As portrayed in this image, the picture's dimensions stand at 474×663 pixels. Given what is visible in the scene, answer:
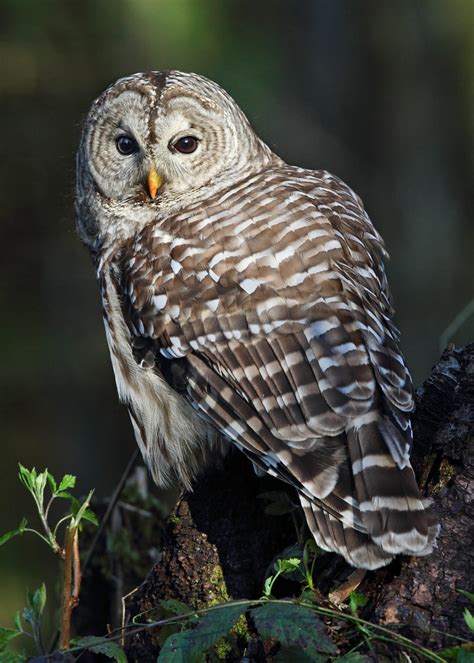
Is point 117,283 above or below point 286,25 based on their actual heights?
below

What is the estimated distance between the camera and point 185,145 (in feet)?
12.6

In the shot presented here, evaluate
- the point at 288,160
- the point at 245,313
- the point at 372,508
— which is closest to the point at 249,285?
the point at 245,313

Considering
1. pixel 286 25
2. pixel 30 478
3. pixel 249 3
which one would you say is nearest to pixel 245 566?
pixel 30 478

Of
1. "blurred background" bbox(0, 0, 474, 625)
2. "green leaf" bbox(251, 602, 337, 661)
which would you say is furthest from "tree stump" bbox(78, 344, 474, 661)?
"blurred background" bbox(0, 0, 474, 625)

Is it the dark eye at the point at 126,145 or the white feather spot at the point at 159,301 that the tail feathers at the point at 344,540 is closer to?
the white feather spot at the point at 159,301

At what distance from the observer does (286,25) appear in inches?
301

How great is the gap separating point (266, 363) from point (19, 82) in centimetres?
503

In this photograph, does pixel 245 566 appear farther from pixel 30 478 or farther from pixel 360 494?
pixel 30 478

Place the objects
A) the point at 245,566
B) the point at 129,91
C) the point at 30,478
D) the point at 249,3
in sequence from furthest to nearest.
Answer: the point at 249,3 → the point at 129,91 → the point at 245,566 → the point at 30,478

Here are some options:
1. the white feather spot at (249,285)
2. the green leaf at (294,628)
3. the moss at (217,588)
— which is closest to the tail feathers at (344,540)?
the green leaf at (294,628)

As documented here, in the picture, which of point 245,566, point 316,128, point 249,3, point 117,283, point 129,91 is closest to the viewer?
point 245,566

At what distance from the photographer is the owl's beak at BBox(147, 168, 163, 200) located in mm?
3699

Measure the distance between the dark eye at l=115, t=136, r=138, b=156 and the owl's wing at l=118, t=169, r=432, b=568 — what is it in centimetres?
66

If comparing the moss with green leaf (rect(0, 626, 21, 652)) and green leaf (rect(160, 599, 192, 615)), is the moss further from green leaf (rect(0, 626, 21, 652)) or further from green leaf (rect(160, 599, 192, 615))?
green leaf (rect(0, 626, 21, 652))
